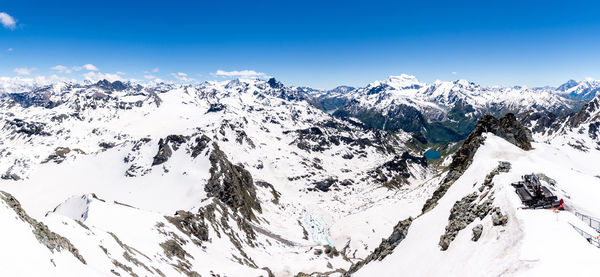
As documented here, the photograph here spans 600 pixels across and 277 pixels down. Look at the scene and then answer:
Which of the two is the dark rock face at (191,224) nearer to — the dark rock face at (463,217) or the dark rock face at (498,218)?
the dark rock face at (463,217)

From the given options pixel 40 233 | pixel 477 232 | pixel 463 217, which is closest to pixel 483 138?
pixel 463 217

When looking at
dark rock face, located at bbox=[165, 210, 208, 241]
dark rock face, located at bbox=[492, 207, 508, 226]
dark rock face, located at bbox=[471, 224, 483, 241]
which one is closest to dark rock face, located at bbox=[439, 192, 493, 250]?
dark rock face, located at bbox=[492, 207, 508, 226]

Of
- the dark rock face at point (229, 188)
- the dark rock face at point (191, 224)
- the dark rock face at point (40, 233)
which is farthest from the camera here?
the dark rock face at point (229, 188)

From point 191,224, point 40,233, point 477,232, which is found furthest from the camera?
point 191,224

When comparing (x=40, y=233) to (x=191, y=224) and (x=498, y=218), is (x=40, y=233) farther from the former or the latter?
(x=191, y=224)

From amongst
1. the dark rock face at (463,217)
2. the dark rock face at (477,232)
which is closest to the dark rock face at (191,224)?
the dark rock face at (463,217)

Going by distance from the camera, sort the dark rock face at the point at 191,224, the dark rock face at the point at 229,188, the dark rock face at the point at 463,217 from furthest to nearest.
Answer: the dark rock face at the point at 229,188, the dark rock face at the point at 191,224, the dark rock face at the point at 463,217

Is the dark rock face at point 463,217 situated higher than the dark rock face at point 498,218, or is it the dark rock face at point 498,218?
the dark rock face at point 498,218

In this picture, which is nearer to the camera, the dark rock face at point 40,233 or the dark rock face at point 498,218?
the dark rock face at point 498,218

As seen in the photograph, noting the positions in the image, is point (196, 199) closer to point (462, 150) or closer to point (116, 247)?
point (116, 247)

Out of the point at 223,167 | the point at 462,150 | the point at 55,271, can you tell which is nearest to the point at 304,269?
the point at 462,150
